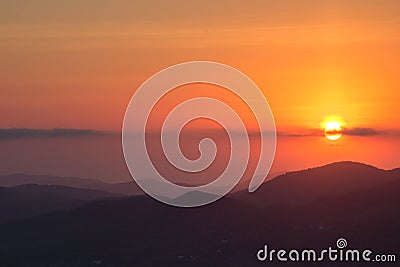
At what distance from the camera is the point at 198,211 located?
50.2 ft

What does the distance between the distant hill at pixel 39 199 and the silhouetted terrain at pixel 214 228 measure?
6.3 inches

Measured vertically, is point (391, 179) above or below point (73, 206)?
above

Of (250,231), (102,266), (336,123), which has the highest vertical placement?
(336,123)

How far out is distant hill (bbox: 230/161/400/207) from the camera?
587 inches

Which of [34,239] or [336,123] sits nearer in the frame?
[336,123]

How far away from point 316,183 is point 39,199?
165 inches

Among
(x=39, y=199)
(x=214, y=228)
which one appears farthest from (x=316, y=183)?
(x=39, y=199)

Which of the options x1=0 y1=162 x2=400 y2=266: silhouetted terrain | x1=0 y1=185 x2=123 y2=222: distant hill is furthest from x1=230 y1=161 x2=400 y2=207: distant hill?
x1=0 y1=185 x2=123 y2=222: distant hill

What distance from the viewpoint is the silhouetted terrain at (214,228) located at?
1520 cm

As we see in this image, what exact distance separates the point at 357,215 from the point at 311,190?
80 cm

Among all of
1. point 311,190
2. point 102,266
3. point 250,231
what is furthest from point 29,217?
point 311,190

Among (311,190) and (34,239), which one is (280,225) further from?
(34,239)

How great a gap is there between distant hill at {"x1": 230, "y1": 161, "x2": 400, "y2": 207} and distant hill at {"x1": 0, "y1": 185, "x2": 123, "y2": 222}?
2.22 m

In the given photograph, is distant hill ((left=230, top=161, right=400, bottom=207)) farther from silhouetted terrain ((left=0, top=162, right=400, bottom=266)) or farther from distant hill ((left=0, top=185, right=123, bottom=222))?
distant hill ((left=0, top=185, right=123, bottom=222))
